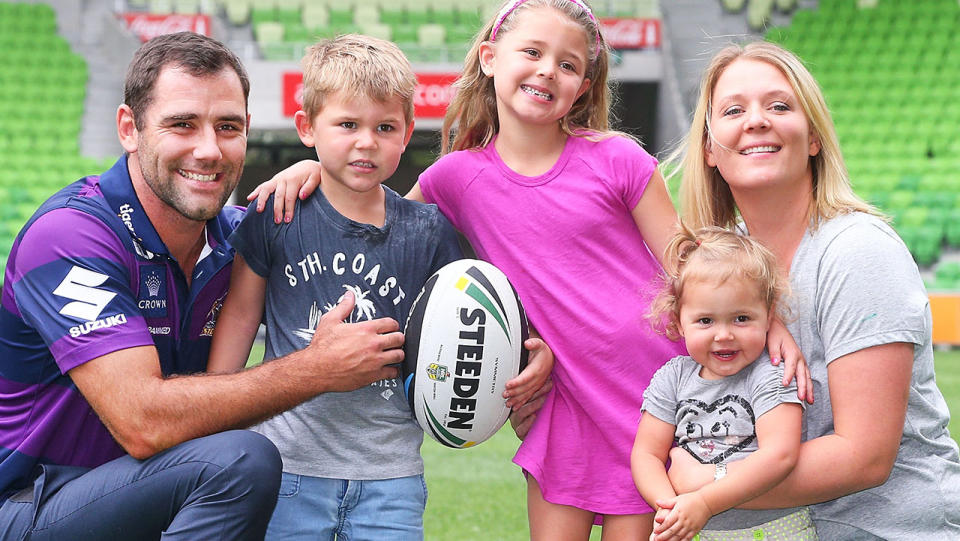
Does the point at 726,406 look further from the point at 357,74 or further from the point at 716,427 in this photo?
the point at 357,74

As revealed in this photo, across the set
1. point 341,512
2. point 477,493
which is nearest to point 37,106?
point 477,493

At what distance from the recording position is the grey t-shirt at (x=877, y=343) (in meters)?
2.09

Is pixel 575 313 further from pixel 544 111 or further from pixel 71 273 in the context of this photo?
pixel 71 273

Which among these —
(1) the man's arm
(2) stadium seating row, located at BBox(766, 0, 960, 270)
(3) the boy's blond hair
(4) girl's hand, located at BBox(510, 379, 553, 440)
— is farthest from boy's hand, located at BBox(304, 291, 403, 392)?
(2) stadium seating row, located at BBox(766, 0, 960, 270)

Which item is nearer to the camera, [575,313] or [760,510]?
[760,510]

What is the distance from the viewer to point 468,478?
17.7 ft

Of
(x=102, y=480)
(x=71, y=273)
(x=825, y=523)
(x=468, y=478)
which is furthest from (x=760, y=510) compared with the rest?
(x=468, y=478)

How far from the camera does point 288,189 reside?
2609 mm

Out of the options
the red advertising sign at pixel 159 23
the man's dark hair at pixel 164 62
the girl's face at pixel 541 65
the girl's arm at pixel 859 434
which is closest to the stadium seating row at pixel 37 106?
the red advertising sign at pixel 159 23

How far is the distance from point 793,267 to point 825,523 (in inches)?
22.5

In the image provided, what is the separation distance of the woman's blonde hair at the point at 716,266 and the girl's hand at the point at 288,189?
95cm

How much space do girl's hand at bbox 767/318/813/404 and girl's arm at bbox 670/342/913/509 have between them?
0.21 ft

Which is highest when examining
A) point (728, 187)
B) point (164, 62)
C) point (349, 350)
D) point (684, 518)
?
point (164, 62)

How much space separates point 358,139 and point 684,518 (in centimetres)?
121
